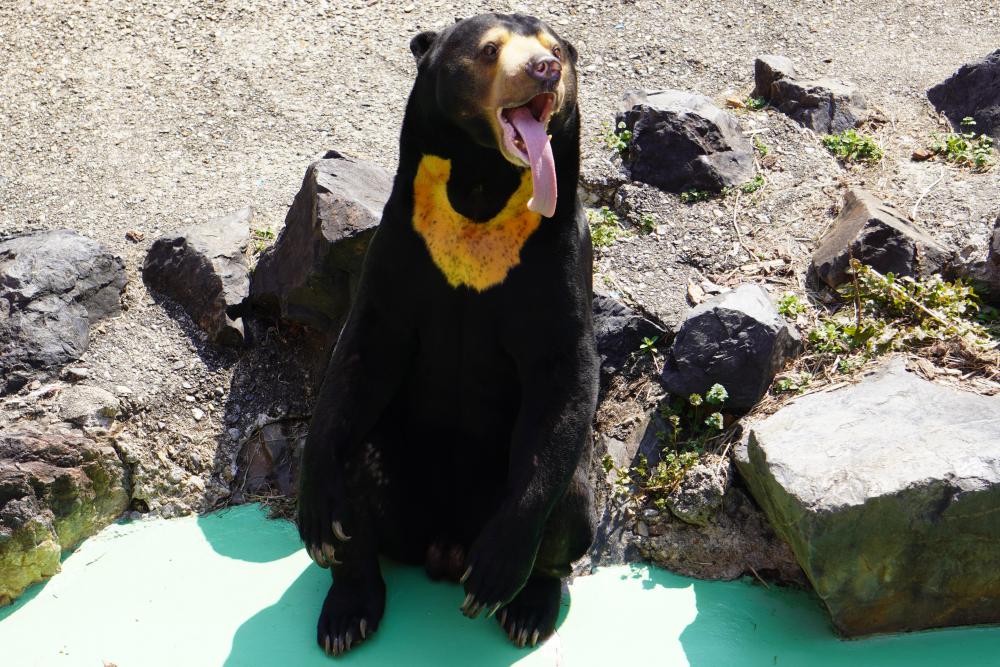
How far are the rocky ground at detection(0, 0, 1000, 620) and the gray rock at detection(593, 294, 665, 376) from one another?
110 millimetres

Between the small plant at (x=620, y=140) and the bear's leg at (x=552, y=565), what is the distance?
2371mm

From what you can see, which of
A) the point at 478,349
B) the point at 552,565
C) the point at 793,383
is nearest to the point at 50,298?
the point at 478,349

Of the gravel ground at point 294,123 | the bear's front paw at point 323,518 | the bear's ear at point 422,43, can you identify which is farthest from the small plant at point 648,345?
the bear's ear at point 422,43

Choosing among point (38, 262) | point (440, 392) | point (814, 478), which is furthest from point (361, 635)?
point (38, 262)

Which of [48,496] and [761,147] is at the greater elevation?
[761,147]

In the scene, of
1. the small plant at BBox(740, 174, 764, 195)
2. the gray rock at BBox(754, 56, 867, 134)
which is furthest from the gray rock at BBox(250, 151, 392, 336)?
the gray rock at BBox(754, 56, 867, 134)

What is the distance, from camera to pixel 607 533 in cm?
444

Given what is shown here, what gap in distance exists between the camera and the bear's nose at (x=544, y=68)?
3129mm

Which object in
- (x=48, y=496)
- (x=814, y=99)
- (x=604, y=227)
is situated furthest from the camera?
(x=814, y=99)

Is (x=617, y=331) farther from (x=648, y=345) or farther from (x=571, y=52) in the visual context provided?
(x=571, y=52)

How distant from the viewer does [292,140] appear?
6438mm

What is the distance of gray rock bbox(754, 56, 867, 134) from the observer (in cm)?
611

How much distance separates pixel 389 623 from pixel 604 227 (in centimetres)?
237

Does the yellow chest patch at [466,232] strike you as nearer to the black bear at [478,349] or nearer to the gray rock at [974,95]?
the black bear at [478,349]
